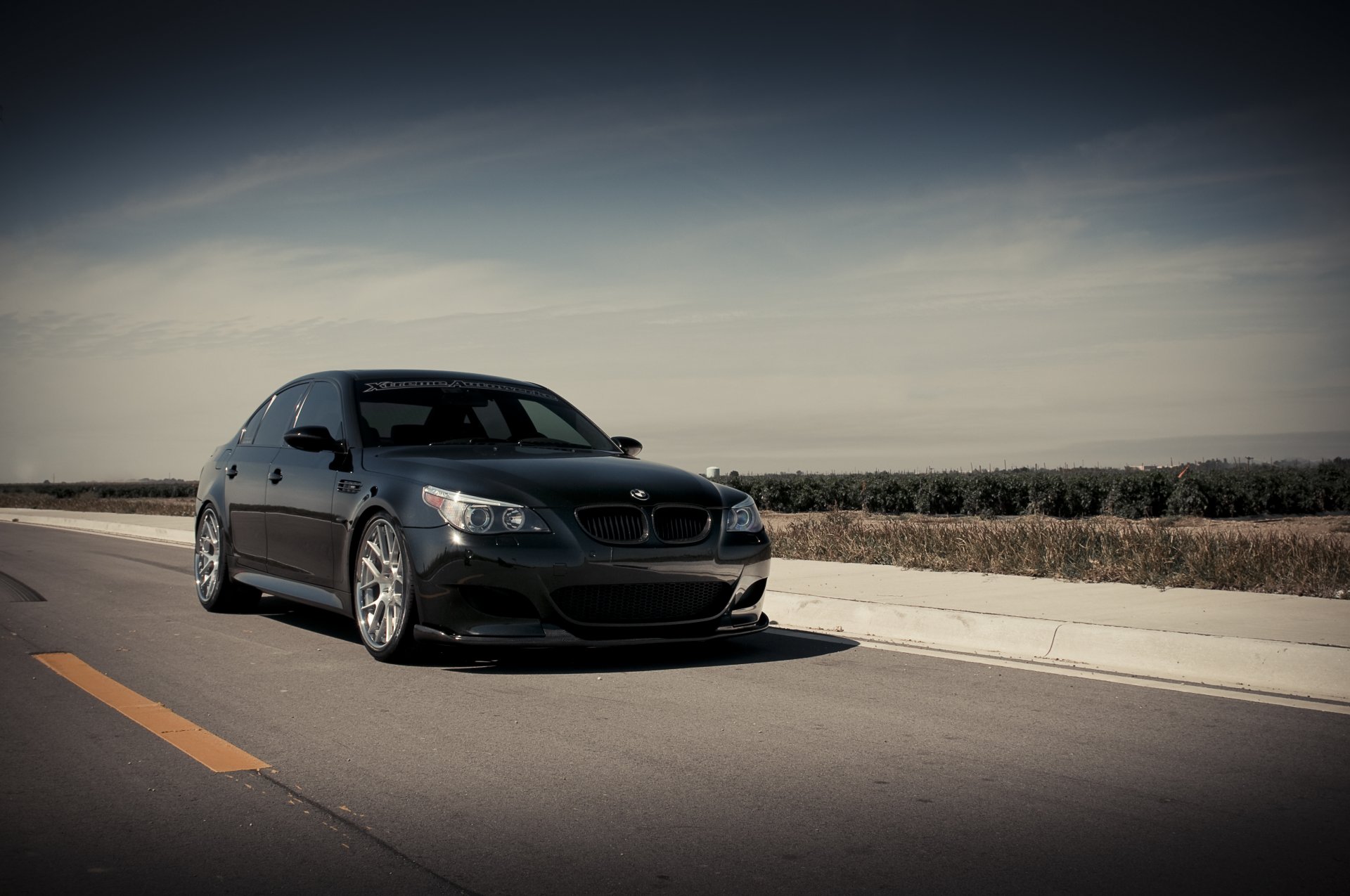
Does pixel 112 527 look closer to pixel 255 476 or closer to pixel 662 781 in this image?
pixel 255 476

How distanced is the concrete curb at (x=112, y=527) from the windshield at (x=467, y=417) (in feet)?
41.1

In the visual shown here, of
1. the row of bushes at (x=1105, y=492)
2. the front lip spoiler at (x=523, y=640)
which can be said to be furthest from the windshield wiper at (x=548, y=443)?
the row of bushes at (x=1105, y=492)

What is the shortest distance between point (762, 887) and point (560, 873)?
1.87 ft

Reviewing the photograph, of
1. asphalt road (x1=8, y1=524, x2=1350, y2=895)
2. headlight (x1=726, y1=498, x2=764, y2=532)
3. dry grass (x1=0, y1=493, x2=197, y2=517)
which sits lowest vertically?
asphalt road (x1=8, y1=524, x2=1350, y2=895)

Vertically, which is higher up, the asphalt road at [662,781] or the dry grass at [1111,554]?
the dry grass at [1111,554]

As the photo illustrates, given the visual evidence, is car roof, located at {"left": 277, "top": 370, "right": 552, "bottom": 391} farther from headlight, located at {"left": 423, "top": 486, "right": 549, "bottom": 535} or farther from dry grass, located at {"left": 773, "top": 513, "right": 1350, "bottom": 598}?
dry grass, located at {"left": 773, "top": 513, "right": 1350, "bottom": 598}

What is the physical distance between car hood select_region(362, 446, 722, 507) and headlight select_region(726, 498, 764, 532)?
12 cm

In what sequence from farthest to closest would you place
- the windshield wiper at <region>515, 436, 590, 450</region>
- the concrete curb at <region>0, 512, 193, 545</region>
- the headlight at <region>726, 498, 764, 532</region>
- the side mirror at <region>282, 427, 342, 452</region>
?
the concrete curb at <region>0, 512, 193, 545</region>
the windshield wiper at <region>515, 436, 590, 450</region>
the side mirror at <region>282, 427, 342, 452</region>
the headlight at <region>726, 498, 764, 532</region>

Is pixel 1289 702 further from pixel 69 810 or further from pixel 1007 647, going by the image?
pixel 69 810

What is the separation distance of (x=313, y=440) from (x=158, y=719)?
2413 millimetres

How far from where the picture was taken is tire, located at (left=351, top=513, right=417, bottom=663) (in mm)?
7086

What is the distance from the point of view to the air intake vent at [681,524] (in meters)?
7.13

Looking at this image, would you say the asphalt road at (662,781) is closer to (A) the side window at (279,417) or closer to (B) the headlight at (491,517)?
(B) the headlight at (491,517)

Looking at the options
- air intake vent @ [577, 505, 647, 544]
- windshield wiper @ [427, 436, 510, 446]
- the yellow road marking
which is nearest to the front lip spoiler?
air intake vent @ [577, 505, 647, 544]
